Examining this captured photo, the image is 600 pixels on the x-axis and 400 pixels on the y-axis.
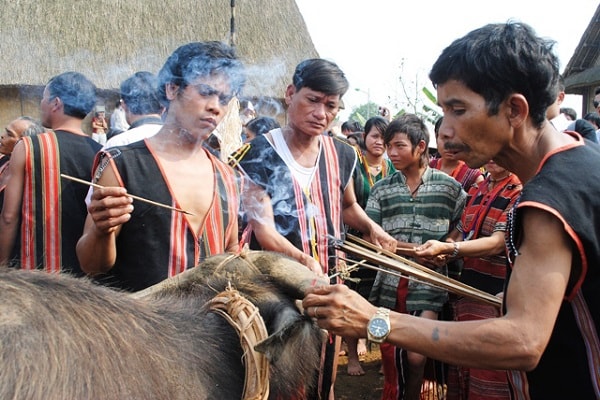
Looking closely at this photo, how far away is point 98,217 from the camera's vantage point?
6.91ft

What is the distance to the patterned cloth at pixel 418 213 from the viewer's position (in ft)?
14.3

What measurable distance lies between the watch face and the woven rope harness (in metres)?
0.34

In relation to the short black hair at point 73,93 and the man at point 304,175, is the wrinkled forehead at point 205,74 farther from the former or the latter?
the short black hair at point 73,93

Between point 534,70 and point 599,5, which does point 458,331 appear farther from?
point 599,5

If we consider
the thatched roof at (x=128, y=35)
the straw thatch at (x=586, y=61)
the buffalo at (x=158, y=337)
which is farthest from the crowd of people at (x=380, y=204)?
the straw thatch at (x=586, y=61)

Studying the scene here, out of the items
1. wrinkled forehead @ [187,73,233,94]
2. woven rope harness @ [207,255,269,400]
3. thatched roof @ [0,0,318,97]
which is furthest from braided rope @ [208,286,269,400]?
thatched roof @ [0,0,318,97]

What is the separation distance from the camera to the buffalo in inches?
44.1

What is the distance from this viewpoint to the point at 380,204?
183 inches

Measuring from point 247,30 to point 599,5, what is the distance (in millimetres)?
11891

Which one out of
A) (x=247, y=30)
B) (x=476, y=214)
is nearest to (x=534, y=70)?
(x=476, y=214)

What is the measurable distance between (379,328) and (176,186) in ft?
4.03

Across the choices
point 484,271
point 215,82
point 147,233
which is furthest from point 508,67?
point 484,271

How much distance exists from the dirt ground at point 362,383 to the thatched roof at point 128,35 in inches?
117

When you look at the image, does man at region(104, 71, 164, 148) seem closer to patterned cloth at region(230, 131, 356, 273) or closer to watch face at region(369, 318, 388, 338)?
patterned cloth at region(230, 131, 356, 273)
